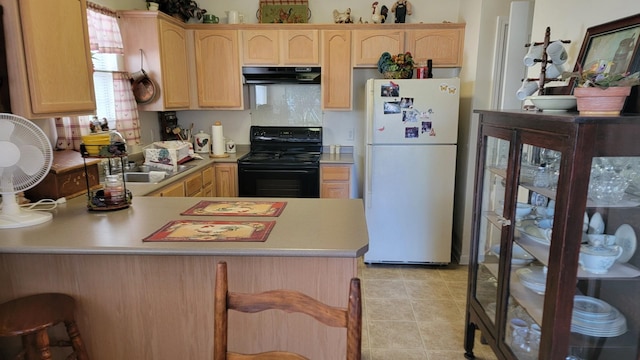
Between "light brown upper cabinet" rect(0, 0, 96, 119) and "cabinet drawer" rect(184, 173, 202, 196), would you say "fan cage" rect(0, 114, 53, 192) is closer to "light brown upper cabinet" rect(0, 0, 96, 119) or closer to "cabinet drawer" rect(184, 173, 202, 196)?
"light brown upper cabinet" rect(0, 0, 96, 119)

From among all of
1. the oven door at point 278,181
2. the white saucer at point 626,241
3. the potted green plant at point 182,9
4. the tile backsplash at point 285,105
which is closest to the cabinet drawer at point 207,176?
the oven door at point 278,181

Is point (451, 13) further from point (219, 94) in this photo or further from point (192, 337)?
point (192, 337)

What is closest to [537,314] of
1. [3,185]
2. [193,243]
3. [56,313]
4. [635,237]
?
[635,237]

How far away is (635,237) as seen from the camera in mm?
1465

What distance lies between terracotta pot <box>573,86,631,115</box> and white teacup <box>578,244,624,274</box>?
489 millimetres

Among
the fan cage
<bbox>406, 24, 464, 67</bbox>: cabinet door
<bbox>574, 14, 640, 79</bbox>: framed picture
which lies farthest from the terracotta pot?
<bbox>406, 24, 464, 67</bbox>: cabinet door

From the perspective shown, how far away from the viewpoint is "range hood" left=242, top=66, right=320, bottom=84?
149 inches

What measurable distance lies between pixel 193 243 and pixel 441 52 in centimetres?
306

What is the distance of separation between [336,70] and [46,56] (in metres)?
2.45

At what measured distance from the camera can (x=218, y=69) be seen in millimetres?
3861

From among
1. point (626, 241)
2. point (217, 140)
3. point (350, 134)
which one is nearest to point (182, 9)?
point (217, 140)

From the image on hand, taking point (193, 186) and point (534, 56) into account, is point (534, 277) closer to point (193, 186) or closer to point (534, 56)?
point (534, 56)

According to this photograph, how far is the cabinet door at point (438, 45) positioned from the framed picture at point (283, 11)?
107 cm

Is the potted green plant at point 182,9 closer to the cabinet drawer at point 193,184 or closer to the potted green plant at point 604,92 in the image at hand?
the cabinet drawer at point 193,184
